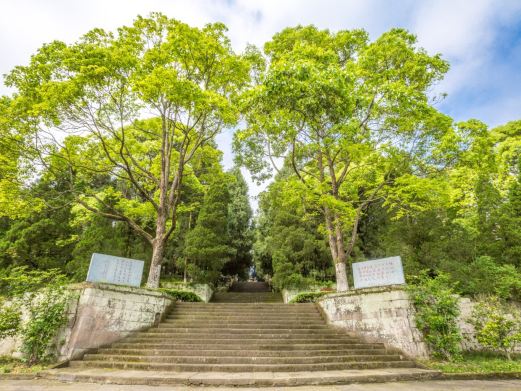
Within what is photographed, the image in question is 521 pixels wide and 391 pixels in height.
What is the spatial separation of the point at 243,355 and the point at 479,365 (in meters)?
5.48

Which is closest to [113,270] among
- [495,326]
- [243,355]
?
[243,355]

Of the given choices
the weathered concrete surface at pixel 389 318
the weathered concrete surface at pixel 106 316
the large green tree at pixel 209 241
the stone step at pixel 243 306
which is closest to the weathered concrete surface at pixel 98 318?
the weathered concrete surface at pixel 106 316

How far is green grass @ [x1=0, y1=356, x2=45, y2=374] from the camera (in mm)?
5676

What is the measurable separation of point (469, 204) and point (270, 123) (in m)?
14.7

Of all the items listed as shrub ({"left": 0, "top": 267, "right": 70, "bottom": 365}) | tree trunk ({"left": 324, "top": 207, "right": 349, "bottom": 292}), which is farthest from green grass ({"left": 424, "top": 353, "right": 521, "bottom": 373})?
shrub ({"left": 0, "top": 267, "right": 70, "bottom": 365})

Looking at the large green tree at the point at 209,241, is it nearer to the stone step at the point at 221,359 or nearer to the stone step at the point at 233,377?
the stone step at the point at 221,359

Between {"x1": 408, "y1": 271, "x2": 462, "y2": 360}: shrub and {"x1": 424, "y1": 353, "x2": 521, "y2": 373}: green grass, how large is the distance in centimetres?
29

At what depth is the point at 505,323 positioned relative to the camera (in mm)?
6414

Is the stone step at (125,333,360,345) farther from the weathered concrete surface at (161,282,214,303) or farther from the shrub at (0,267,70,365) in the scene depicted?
the weathered concrete surface at (161,282,214,303)

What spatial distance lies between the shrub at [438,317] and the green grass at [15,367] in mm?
9290

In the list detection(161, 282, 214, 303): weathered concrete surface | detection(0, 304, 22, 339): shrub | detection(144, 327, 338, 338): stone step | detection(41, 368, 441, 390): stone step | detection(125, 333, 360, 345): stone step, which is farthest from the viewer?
detection(161, 282, 214, 303): weathered concrete surface

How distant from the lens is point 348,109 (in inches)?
313

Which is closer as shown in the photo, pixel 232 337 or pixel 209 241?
pixel 232 337

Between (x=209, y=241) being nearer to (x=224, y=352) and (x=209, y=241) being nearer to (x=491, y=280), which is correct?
(x=224, y=352)
